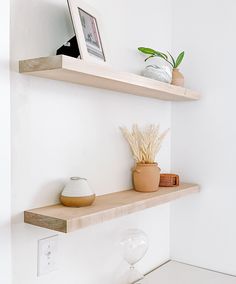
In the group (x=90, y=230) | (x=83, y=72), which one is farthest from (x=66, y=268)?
(x=83, y=72)

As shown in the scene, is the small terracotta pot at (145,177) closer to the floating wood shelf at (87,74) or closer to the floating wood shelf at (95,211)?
the floating wood shelf at (95,211)

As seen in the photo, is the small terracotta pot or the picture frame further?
the small terracotta pot

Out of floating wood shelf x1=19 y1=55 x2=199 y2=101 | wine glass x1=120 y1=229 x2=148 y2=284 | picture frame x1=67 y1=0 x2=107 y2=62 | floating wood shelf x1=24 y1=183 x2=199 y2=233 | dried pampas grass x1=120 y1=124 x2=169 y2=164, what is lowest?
wine glass x1=120 y1=229 x2=148 y2=284

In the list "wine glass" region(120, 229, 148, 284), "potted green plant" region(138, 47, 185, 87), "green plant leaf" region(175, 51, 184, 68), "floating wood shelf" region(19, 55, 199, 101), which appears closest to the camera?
"floating wood shelf" region(19, 55, 199, 101)

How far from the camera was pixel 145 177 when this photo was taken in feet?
4.73

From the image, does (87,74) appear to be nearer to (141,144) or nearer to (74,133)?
(74,133)

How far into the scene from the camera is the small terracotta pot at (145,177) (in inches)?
56.7

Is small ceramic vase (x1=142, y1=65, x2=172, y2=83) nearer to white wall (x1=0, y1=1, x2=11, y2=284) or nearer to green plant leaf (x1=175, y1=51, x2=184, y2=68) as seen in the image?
green plant leaf (x1=175, y1=51, x2=184, y2=68)

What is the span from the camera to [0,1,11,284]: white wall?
960mm

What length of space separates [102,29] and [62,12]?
16cm

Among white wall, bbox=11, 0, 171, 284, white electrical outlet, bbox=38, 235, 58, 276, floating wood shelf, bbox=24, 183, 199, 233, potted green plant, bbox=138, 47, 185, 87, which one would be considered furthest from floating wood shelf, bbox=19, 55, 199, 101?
white electrical outlet, bbox=38, 235, 58, 276

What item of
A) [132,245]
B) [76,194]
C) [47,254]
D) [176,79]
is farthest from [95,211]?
[176,79]

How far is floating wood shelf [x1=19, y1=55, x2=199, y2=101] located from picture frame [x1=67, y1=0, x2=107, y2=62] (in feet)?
0.23

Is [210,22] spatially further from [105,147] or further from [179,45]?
[105,147]
